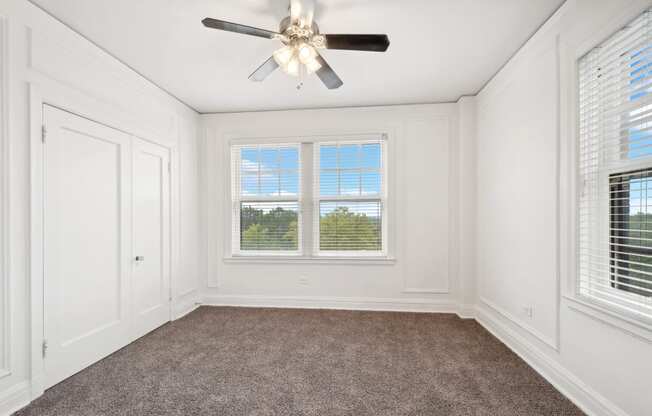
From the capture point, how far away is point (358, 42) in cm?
191

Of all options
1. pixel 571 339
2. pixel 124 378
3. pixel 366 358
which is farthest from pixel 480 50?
pixel 124 378

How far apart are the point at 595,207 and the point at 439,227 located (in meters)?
1.94

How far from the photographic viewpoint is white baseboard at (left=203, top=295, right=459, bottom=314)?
3775mm

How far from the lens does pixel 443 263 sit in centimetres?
378

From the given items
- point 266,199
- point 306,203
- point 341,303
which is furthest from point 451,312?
point 266,199

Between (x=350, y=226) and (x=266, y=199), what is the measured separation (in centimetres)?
118

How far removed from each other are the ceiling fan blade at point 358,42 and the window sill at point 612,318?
6.53 feet

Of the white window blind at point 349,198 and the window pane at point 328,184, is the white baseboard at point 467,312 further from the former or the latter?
the window pane at point 328,184

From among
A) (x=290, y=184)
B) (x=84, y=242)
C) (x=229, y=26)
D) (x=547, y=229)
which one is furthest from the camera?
(x=290, y=184)

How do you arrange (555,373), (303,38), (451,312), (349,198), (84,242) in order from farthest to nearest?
(349,198) < (451,312) < (84,242) < (555,373) < (303,38)

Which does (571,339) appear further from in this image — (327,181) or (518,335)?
(327,181)

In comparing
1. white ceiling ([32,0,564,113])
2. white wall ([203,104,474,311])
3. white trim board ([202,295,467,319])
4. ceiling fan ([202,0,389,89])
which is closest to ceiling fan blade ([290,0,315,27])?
ceiling fan ([202,0,389,89])

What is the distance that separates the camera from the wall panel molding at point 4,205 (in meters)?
1.82

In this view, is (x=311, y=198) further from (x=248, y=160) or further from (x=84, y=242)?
(x=84, y=242)
